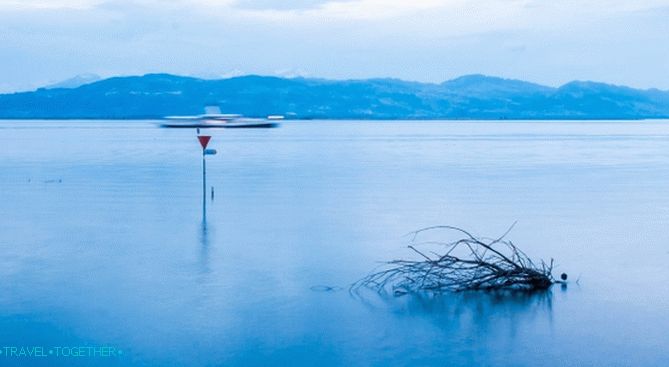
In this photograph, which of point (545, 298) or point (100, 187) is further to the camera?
point (100, 187)

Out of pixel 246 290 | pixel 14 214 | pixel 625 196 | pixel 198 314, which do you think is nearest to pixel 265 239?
pixel 246 290

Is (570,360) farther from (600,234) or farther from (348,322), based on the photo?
(600,234)

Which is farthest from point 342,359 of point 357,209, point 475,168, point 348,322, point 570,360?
point 475,168

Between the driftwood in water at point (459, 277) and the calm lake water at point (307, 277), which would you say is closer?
the calm lake water at point (307, 277)

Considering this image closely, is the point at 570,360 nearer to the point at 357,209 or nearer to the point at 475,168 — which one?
the point at 357,209

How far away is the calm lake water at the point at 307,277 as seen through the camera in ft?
19.2

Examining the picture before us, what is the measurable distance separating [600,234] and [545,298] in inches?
156

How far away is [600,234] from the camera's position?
11.1m

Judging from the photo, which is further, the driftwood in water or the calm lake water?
the driftwood in water

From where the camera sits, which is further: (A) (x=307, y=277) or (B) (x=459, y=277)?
(A) (x=307, y=277)

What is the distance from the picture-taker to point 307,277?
26.9 ft

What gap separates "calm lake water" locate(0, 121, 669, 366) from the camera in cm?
585

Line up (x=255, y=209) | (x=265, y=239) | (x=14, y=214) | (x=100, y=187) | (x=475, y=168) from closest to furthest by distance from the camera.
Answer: (x=265, y=239)
(x=14, y=214)
(x=255, y=209)
(x=100, y=187)
(x=475, y=168)

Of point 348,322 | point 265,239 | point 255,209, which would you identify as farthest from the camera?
point 255,209
